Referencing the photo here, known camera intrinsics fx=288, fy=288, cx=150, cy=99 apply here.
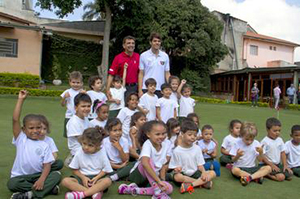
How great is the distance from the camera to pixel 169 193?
3145 mm

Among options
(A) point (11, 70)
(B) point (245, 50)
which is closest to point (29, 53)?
(A) point (11, 70)

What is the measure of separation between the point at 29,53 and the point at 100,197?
17541 mm

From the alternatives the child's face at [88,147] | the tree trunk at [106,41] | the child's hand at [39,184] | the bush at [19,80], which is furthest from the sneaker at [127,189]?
the tree trunk at [106,41]

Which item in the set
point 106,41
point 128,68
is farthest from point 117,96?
point 106,41

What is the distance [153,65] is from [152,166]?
2321 mm

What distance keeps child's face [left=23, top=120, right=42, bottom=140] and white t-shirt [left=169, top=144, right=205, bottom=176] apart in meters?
1.59

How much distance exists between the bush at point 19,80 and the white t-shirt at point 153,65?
44.0ft

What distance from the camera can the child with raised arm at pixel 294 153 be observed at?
421 cm

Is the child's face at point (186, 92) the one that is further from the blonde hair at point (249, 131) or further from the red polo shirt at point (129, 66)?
the blonde hair at point (249, 131)

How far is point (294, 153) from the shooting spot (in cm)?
424

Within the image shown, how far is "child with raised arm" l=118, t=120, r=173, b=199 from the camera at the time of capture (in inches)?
122

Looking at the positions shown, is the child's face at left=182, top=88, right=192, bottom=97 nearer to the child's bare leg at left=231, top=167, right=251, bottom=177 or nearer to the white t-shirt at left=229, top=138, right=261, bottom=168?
the white t-shirt at left=229, top=138, right=261, bottom=168

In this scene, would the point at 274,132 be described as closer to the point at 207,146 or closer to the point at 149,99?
the point at 207,146

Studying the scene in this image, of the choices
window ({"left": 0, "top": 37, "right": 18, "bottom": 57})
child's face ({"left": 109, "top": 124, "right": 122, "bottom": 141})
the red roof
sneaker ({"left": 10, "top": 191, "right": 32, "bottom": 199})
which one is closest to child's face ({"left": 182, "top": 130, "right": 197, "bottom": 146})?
child's face ({"left": 109, "top": 124, "right": 122, "bottom": 141})
